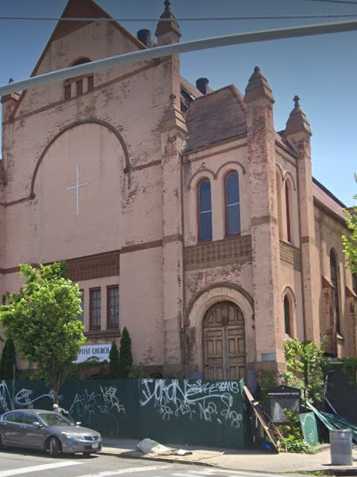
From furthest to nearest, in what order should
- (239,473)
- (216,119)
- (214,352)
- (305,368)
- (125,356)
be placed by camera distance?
(216,119) → (125,356) → (214,352) → (305,368) → (239,473)

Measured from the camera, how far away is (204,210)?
27594 mm

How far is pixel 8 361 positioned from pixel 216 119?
573 inches

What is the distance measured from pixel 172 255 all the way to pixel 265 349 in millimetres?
5712

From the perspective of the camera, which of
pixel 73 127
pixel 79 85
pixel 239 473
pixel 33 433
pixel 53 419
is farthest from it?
pixel 79 85

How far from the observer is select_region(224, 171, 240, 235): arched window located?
26609mm

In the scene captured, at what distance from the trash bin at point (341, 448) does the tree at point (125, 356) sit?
11381 mm

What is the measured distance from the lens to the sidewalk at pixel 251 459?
55.6 feet

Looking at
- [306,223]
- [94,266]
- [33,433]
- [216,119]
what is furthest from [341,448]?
[94,266]

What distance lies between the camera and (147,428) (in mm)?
22844

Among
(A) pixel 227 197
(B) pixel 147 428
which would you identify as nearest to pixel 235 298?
(A) pixel 227 197

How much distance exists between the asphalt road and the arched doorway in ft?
23.9

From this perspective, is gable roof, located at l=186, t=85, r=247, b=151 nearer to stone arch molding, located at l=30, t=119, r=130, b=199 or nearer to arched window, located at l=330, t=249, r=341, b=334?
stone arch molding, located at l=30, t=119, r=130, b=199

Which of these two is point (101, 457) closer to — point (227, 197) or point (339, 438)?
point (339, 438)

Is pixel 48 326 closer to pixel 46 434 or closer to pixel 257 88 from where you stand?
pixel 46 434
